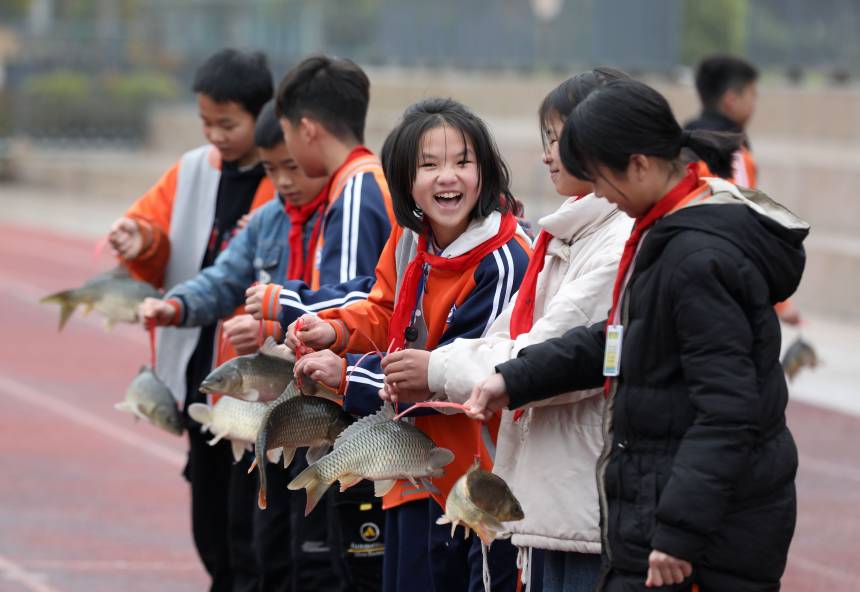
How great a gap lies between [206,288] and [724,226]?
2676 millimetres

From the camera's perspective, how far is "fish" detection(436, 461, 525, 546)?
11.2 feet

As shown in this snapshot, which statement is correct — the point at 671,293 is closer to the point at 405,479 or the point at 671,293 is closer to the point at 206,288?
the point at 405,479

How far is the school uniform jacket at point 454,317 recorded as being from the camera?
13.1 ft

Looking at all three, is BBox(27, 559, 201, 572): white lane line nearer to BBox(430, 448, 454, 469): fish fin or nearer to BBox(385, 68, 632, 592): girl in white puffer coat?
BBox(430, 448, 454, 469): fish fin

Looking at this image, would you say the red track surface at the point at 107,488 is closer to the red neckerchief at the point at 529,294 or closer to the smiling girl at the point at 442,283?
the smiling girl at the point at 442,283

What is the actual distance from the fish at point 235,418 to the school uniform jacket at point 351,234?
1.23 feet

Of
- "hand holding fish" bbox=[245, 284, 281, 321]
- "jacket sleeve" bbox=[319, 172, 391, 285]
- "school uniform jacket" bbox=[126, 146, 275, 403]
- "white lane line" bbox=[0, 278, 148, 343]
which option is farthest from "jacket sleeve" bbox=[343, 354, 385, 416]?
"white lane line" bbox=[0, 278, 148, 343]

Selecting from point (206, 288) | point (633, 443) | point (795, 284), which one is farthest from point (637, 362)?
point (206, 288)

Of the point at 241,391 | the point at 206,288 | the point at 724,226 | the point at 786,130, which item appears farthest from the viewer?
the point at 786,130

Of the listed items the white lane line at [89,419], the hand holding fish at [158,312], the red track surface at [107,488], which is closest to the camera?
the hand holding fish at [158,312]

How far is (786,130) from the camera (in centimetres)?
1981

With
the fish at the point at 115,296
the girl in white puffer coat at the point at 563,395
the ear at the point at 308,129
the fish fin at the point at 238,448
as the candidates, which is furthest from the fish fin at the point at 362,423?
the fish at the point at 115,296

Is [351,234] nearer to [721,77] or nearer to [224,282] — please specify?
[224,282]

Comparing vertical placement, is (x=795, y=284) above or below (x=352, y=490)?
above
